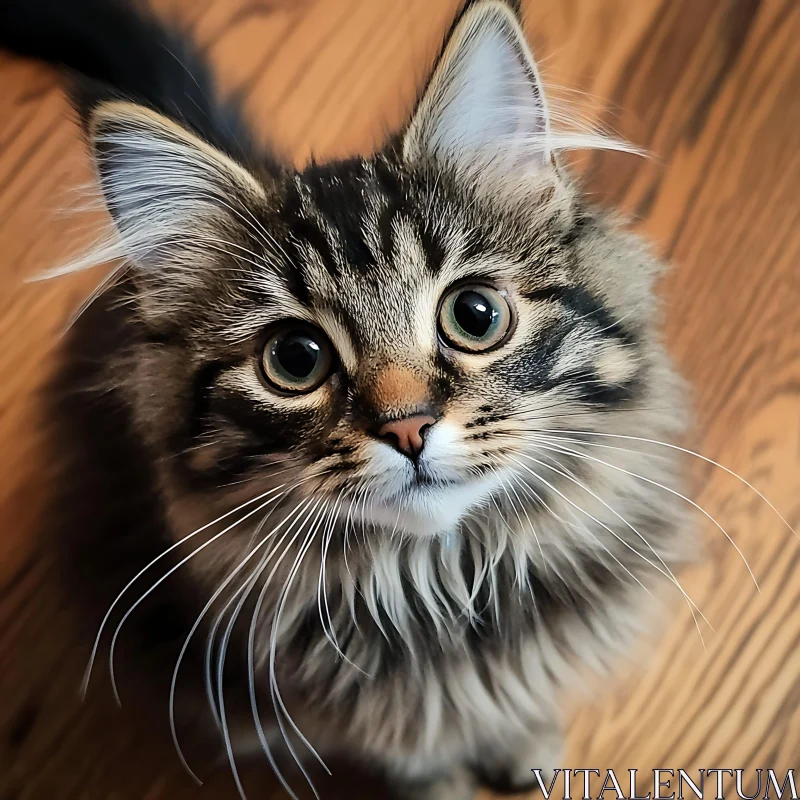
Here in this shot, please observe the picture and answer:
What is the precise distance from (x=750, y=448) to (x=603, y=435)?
387mm

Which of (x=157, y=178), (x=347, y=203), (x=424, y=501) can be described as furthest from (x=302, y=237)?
(x=424, y=501)

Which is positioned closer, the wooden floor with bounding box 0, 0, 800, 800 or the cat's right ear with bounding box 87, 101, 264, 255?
the cat's right ear with bounding box 87, 101, 264, 255

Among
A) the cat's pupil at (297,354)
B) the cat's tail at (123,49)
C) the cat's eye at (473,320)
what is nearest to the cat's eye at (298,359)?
the cat's pupil at (297,354)

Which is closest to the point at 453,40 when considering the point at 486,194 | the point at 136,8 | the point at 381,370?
the point at 486,194

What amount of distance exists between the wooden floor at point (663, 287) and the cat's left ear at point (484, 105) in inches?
11.1

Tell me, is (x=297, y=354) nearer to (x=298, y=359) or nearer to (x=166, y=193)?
(x=298, y=359)

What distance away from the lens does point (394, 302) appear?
0.62 meters

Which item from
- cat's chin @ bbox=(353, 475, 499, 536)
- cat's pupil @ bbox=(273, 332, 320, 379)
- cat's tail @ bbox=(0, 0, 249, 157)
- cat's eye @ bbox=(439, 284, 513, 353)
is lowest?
cat's chin @ bbox=(353, 475, 499, 536)

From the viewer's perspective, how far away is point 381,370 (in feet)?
2.01

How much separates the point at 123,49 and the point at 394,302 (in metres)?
0.56

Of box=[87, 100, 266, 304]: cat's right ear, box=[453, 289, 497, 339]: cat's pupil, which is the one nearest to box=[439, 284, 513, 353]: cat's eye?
box=[453, 289, 497, 339]: cat's pupil

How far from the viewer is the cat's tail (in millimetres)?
901

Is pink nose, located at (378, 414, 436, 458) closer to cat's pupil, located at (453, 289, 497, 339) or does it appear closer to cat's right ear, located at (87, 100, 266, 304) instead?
cat's pupil, located at (453, 289, 497, 339)

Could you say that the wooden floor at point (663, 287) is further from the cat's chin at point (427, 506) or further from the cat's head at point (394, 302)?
the cat's chin at point (427, 506)
